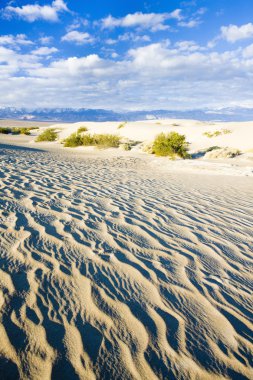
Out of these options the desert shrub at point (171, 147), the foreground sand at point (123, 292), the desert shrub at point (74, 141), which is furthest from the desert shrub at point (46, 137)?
the foreground sand at point (123, 292)

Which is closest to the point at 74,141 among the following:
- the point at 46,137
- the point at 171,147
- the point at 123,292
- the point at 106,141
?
the point at 106,141

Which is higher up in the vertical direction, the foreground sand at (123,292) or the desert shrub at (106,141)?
the desert shrub at (106,141)

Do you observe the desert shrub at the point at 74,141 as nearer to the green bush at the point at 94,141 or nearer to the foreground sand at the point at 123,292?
the green bush at the point at 94,141

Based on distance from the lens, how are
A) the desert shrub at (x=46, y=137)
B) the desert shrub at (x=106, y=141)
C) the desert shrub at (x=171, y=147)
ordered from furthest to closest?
the desert shrub at (x=46, y=137)
the desert shrub at (x=106, y=141)
the desert shrub at (x=171, y=147)

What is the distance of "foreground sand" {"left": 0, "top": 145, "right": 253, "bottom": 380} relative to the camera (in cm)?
175

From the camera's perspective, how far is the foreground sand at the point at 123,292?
1748mm

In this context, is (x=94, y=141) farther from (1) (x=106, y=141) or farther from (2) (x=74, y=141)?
(2) (x=74, y=141)

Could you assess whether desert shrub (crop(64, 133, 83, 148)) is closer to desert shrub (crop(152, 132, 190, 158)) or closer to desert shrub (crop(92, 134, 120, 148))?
desert shrub (crop(92, 134, 120, 148))

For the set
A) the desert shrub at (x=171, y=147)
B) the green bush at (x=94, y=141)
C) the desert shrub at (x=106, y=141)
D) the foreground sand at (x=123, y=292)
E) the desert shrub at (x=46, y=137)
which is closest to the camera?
the foreground sand at (x=123, y=292)

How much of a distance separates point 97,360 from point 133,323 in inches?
16.0

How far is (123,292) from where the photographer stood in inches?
95.7

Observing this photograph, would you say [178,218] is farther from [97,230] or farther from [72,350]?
[72,350]

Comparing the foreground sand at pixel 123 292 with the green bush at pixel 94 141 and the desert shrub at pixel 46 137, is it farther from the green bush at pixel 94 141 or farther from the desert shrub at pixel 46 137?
the desert shrub at pixel 46 137

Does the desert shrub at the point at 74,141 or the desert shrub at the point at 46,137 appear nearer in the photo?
the desert shrub at the point at 74,141
